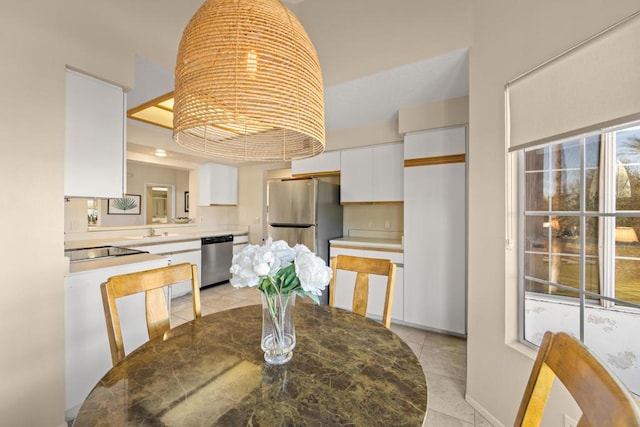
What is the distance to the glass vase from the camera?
95 centimetres

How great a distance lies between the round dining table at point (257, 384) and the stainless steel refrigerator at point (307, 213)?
2335 millimetres

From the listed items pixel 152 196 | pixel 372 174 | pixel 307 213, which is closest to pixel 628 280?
pixel 372 174

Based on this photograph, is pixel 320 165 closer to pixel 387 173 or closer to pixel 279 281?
pixel 387 173

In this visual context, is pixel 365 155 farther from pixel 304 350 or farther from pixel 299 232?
pixel 304 350

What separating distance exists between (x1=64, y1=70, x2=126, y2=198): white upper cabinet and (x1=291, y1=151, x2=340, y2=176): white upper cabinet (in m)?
2.16

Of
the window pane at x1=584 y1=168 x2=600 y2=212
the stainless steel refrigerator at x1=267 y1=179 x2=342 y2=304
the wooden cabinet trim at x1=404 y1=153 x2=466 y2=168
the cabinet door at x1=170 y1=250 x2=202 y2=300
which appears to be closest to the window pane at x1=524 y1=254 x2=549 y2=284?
the window pane at x1=584 y1=168 x2=600 y2=212

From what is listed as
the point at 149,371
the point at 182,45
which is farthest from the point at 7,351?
the point at 182,45

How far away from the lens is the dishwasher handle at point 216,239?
165 inches

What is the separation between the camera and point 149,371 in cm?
87

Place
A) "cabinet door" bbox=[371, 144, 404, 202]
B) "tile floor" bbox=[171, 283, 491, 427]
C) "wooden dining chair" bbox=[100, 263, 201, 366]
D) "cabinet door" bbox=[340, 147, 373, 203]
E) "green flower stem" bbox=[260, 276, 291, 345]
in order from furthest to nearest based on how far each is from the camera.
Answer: "cabinet door" bbox=[340, 147, 373, 203]
"cabinet door" bbox=[371, 144, 404, 202]
"tile floor" bbox=[171, 283, 491, 427]
"wooden dining chair" bbox=[100, 263, 201, 366]
"green flower stem" bbox=[260, 276, 291, 345]

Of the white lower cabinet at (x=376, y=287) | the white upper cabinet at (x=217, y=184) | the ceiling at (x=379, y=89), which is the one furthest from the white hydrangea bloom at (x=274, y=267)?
the white upper cabinet at (x=217, y=184)

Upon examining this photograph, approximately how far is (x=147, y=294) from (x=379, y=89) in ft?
7.56

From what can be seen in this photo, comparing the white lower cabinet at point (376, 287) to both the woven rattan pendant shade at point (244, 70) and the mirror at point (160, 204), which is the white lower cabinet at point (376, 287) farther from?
the mirror at point (160, 204)

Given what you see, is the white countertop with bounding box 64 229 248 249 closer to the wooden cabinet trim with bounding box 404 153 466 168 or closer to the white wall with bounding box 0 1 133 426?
the white wall with bounding box 0 1 133 426
